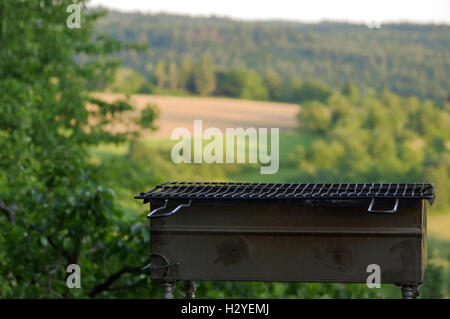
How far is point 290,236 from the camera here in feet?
12.0

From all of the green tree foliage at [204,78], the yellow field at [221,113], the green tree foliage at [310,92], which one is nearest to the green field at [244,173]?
the yellow field at [221,113]

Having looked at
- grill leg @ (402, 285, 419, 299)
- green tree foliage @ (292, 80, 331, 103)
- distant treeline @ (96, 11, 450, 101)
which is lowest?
grill leg @ (402, 285, 419, 299)

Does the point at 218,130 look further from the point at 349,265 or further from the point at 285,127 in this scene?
the point at 349,265

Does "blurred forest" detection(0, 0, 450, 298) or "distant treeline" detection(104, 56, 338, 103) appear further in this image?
"distant treeline" detection(104, 56, 338, 103)

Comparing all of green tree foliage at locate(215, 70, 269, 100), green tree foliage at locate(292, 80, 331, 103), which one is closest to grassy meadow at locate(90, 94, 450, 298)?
green tree foliage at locate(292, 80, 331, 103)

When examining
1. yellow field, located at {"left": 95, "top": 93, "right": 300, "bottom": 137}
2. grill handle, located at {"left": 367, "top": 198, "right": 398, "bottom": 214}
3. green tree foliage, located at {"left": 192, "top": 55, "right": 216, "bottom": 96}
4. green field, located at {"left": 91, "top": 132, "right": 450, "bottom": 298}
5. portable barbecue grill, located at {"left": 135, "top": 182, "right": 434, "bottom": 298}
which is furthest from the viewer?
green tree foliage, located at {"left": 192, "top": 55, "right": 216, "bottom": 96}

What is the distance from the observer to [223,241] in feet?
12.1

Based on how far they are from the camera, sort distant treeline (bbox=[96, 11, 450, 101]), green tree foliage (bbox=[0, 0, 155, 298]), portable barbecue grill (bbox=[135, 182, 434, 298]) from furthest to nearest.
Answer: distant treeline (bbox=[96, 11, 450, 101]), green tree foliage (bbox=[0, 0, 155, 298]), portable barbecue grill (bbox=[135, 182, 434, 298])

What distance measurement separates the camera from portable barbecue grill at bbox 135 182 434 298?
354 cm

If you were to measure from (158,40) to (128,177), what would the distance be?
1478 inches

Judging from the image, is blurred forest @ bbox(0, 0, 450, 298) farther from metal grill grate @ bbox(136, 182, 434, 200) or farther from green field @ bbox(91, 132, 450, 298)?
metal grill grate @ bbox(136, 182, 434, 200)

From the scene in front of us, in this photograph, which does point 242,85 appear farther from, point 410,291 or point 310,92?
point 410,291

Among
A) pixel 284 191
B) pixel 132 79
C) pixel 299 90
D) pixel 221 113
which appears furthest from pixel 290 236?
pixel 299 90

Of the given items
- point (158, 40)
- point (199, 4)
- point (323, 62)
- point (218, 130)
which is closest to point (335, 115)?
point (323, 62)
